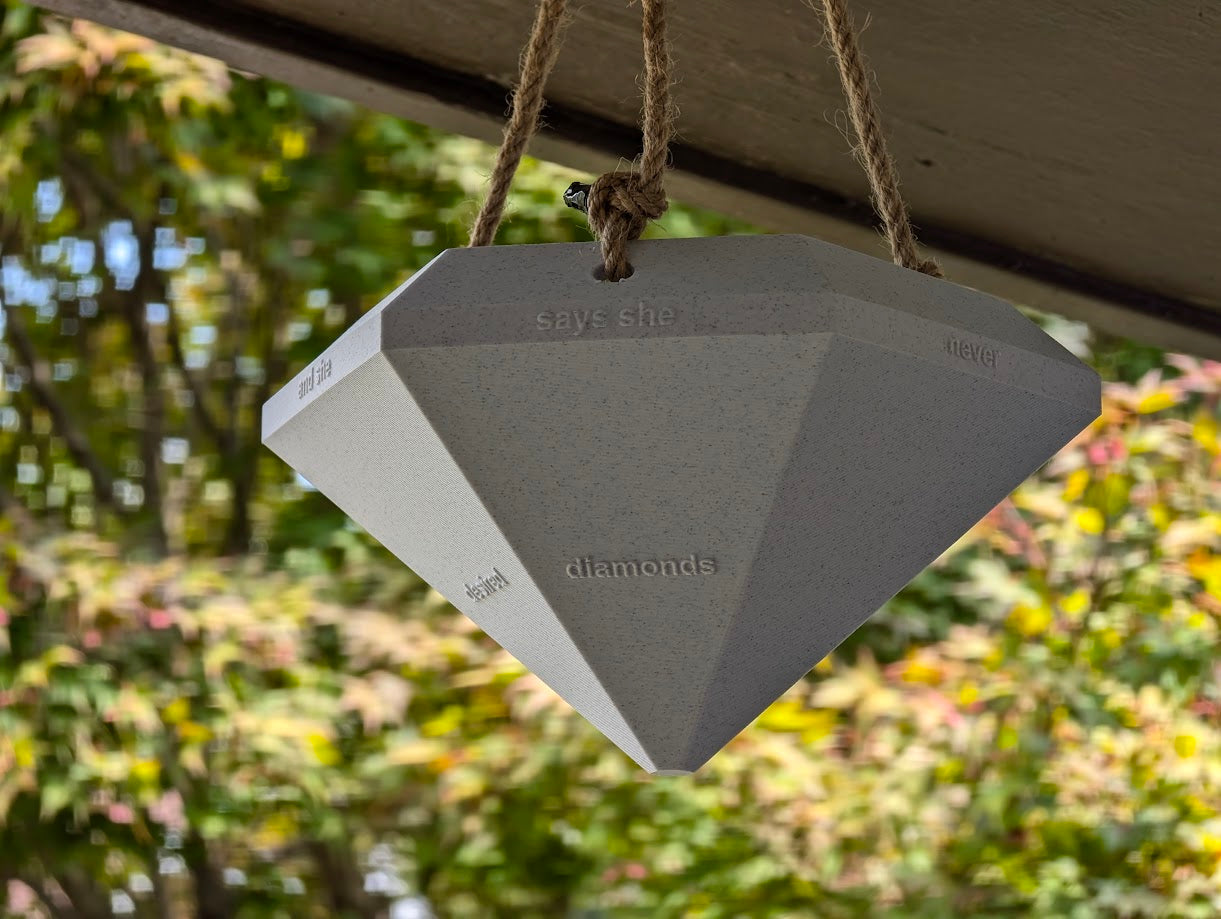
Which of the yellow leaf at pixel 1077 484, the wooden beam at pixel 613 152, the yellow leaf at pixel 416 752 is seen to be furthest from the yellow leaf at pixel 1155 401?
the yellow leaf at pixel 416 752

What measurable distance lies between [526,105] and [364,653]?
231 cm

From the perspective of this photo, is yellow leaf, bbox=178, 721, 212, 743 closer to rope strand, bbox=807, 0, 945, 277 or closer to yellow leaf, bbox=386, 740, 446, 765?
yellow leaf, bbox=386, 740, 446, 765

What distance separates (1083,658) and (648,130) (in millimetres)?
2006

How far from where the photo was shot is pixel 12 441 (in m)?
2.90

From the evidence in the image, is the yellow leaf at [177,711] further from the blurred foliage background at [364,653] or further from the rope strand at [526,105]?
the rope strand at [526,105]

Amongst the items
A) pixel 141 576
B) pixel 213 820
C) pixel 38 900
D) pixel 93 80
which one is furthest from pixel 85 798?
pixel 93 80

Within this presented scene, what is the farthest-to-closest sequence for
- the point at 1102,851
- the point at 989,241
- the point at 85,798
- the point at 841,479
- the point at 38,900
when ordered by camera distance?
1. the point at 38,900
2. the point at 85,798
3. the point at 1102,851
4. the point at 989,241
5. the point at 841,479

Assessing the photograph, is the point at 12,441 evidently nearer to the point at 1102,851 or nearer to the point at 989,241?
the point at 1102,851

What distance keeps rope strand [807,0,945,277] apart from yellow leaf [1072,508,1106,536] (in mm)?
1798

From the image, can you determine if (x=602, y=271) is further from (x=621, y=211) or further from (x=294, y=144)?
(x=294, y=144)

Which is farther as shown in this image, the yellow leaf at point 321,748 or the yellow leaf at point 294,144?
the yellow leaf at point 294,144

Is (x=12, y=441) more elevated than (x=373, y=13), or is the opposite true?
(x=12, y=441)

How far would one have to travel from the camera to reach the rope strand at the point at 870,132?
0.49 meters

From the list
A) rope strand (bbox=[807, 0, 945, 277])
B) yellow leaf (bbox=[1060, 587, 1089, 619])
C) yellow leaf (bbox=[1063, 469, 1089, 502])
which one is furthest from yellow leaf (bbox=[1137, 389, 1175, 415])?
rope strand (bbox=[807, 0, 945, 277])
